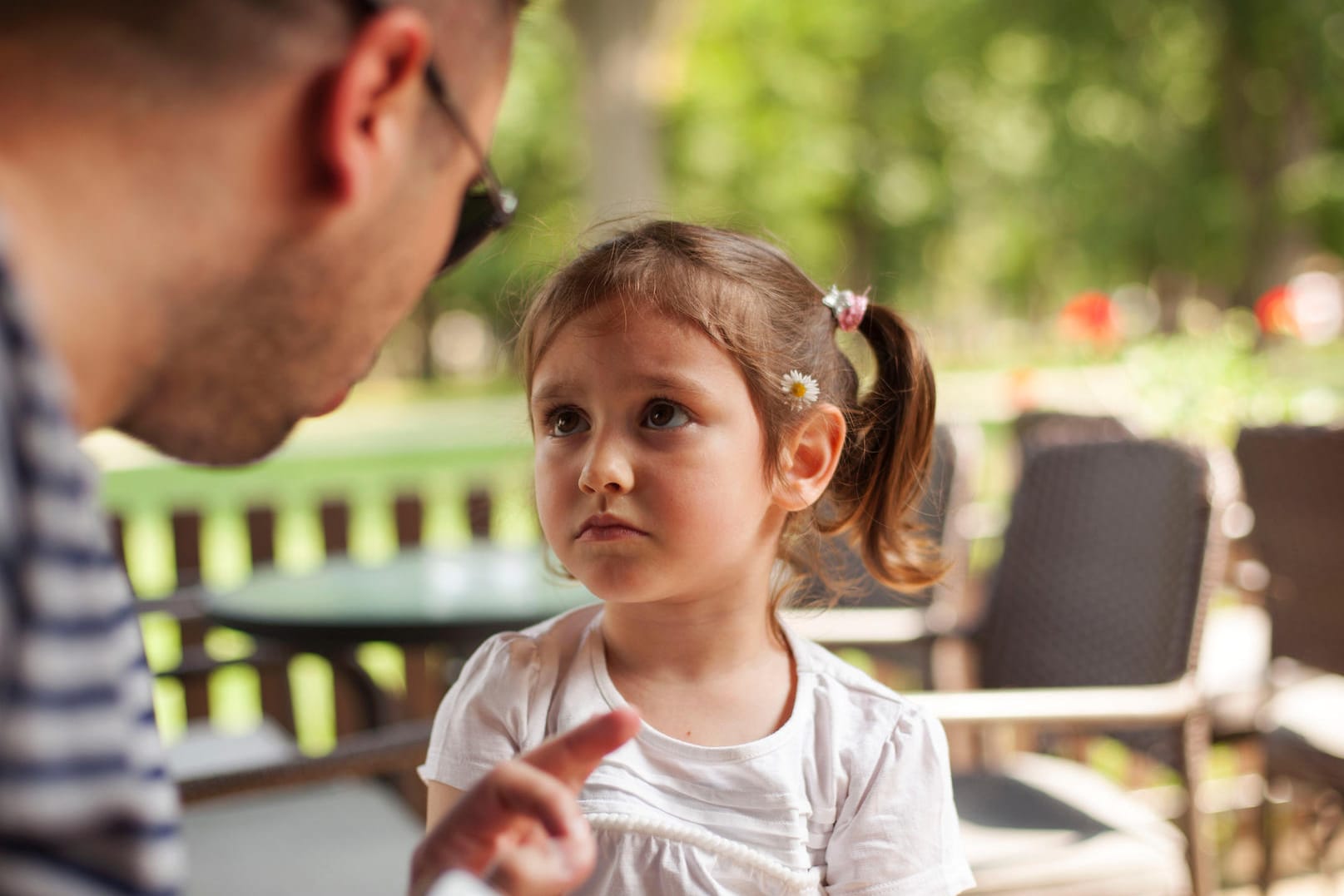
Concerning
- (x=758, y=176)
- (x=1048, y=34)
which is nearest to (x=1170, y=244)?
(x=1048, y=34)

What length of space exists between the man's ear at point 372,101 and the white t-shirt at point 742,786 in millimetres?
649

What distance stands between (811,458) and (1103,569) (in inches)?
69.9

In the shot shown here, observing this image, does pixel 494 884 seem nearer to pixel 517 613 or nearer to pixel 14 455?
pixel 14 455

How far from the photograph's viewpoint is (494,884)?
3.07 ft

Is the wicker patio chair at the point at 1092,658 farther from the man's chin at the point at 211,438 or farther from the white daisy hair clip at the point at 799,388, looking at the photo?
the man's chin at the point at 211,438

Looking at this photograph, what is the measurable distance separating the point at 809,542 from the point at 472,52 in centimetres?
96

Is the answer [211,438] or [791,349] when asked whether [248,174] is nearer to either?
[211,438]

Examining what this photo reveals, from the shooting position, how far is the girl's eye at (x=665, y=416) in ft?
4.51

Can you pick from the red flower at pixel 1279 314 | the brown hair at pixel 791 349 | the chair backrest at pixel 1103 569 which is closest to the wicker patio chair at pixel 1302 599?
the chair backrest at pixel 1103 569

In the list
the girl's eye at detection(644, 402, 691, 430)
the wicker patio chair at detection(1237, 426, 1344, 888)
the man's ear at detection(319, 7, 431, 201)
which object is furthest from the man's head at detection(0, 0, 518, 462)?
the wicker patio chair at detection(1237, 426, 1344, 888)

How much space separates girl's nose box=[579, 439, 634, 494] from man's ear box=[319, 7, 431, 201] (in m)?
0.47

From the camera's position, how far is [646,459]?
134cm

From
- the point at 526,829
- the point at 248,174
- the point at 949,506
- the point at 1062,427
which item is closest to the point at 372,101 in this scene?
the point at 248,174

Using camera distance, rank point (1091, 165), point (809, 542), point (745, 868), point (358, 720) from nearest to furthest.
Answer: point (745, 868)
point (809, 542)
point (358, 720)
point (1091, 165)
